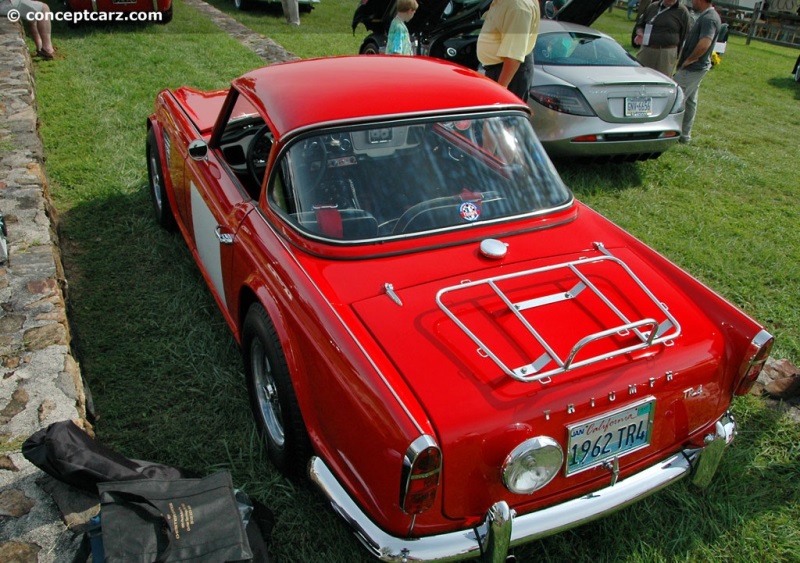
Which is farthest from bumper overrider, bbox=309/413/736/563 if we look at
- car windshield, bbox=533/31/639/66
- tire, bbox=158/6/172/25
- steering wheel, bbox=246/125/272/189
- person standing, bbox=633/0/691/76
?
tire, bbox=158/6/172/25

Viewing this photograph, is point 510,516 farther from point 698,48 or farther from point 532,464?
point 698,48

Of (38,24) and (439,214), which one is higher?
(439,214)

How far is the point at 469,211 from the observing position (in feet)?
9.31

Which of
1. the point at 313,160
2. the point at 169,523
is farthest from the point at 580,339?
the point at 169,523

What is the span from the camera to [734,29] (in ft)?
67.0

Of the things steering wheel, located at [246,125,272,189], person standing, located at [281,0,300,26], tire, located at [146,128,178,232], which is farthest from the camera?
person standing, located at [281,0,300,26]

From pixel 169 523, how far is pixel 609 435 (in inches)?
58.3

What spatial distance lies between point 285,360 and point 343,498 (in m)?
0.61

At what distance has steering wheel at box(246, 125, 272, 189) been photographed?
334 cm

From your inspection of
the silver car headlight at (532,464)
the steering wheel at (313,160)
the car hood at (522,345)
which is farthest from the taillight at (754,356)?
the steering wheel at (313,160)

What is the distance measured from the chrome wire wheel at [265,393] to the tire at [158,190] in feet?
6.84

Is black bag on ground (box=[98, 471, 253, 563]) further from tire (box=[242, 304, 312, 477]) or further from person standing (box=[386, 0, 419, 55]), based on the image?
person standing (box=[386, 0, 419, 55])

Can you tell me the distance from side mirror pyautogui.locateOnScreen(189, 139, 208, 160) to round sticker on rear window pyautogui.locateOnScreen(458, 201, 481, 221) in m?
1.49

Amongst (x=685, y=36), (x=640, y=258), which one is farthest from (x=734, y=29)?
(x=640, y=258)
